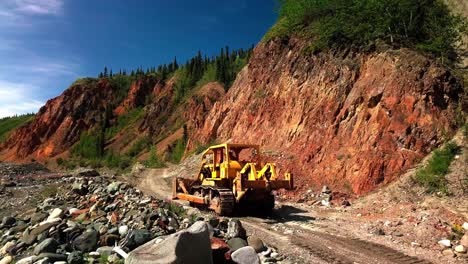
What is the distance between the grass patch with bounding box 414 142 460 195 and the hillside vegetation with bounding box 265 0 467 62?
7.94 m

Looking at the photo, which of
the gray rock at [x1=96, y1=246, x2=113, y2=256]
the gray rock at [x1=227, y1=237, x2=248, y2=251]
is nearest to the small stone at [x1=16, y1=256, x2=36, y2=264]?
the gray rock at [x1=96, y1=246, x2=113, y2=256]

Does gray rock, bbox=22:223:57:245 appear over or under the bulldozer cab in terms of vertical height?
under

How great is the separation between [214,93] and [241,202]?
67.9 metres

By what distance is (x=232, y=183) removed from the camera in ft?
54.8

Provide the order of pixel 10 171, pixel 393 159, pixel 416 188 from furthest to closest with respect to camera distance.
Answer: pixel 10 171 → pixel 393 159 → pixel 416 188

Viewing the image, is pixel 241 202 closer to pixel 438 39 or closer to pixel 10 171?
pixel 438 39

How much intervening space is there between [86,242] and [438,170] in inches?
580

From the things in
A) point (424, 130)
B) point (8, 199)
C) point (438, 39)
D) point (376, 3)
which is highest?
point (376, 3)

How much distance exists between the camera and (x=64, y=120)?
102750mm

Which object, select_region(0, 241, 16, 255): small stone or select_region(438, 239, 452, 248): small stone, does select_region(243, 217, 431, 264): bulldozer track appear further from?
select_region(0, 241, 16, 255): small stone

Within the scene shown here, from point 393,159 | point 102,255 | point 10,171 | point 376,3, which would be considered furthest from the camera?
point 10,171

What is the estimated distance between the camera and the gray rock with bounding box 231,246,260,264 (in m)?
8.22

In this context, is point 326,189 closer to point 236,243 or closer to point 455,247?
point 455,247

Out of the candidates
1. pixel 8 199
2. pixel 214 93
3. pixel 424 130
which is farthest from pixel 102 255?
pixel 214 93
